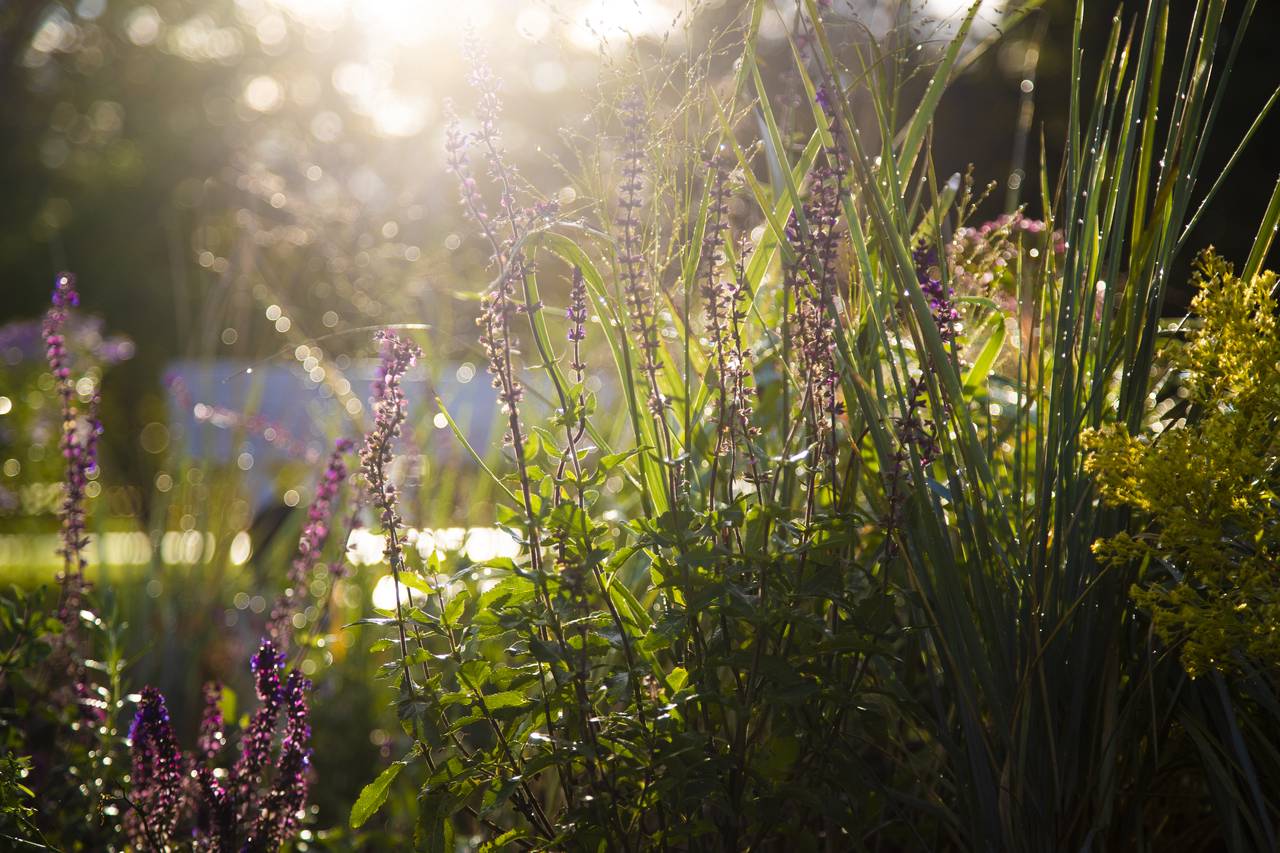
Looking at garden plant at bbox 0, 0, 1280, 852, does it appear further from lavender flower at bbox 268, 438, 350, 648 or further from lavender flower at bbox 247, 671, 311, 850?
lavender flower at bbox 268, 438, 350, 648

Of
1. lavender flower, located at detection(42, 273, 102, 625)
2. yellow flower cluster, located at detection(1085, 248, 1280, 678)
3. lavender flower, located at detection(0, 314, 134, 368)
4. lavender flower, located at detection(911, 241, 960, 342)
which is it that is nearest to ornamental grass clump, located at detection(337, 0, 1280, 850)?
lavender flower, located at detection(911, 241, 960, 342)

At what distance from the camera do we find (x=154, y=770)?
1.71 m

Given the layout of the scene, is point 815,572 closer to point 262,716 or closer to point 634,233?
point 634,233

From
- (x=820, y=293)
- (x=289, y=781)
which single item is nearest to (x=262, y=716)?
(x=289, y=781)

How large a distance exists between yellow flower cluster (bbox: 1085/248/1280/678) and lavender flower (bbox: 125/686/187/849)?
1.37 metres

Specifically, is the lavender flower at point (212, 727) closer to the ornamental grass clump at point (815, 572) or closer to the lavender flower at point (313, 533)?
the lavender flower at point (313, 533)

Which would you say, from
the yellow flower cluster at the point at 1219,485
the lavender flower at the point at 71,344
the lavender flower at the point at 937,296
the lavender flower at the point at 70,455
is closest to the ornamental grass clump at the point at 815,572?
the lavender flower at the point at 937,296

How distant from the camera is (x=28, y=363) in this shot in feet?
32.0

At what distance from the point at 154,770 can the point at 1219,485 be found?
62.5 inches

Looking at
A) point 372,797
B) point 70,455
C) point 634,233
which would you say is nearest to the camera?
point 372,797

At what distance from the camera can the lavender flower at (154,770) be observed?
5.35 ft

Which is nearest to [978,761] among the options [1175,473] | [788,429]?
[1175,473]

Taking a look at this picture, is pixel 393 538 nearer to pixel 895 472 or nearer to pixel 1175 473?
pixel 895 472

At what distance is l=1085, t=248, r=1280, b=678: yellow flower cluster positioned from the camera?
1162mm
